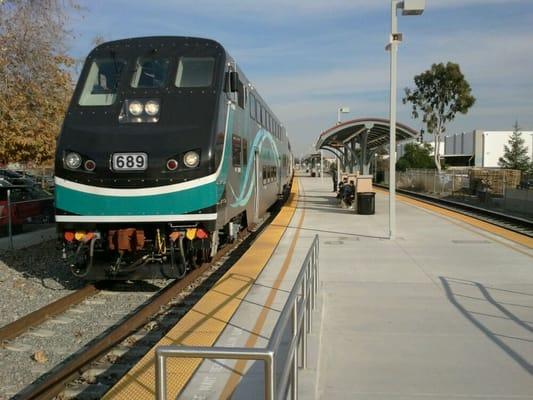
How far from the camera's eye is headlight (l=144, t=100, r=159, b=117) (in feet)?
26.7

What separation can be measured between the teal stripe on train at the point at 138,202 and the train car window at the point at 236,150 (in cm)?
165

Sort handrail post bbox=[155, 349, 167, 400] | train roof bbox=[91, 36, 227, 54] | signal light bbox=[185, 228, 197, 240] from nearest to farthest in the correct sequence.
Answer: handrail post bbox=[155, 349, 167, 400] → signal light bbox=[185, 228, 197, 240] → train roof bbox=[91, 36, 227, 54]

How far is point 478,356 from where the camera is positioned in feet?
16.8

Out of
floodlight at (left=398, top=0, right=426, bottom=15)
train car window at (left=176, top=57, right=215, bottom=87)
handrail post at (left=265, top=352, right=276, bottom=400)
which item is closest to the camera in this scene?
handrail post at (left=265, top=352, right=276, bottom=400)

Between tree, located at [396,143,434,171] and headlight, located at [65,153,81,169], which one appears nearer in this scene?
headlight, located at [65,153,81,169]

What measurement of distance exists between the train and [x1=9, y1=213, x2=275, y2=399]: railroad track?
0.53m

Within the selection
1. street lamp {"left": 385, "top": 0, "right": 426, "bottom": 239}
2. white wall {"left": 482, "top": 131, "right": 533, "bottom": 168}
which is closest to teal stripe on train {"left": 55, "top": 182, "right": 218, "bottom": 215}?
street lamp {"left": 385, "top": 0, "right": 426, "bottom": 239}

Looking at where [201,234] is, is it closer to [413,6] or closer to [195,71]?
[195,71]

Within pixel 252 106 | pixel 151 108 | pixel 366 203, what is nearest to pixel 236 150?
pixel 151 108

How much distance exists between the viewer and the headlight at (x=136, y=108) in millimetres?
8148

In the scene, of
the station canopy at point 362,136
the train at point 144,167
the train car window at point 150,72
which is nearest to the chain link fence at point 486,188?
the station canopy at point 362,136

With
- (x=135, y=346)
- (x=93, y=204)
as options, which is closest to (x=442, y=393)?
(x=135, y=346)

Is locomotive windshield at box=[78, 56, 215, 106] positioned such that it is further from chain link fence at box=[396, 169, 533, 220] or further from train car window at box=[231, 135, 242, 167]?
chain link fence at box=[396, 169, 533, 220]

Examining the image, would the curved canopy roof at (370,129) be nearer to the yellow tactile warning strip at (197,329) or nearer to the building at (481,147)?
the yellow tactile warning strip at (197,329)
